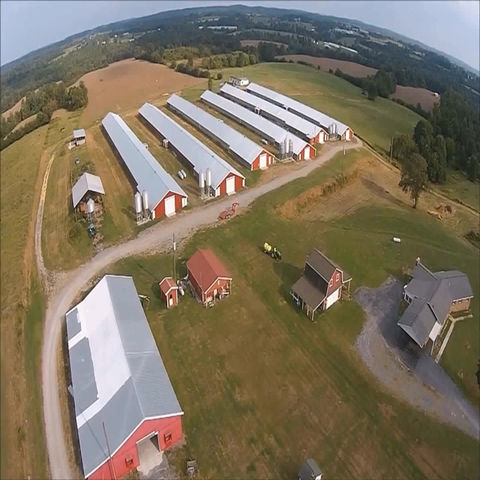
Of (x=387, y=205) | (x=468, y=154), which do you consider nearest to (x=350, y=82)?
(x=468, y=154)

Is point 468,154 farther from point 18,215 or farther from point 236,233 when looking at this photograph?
point 18,215

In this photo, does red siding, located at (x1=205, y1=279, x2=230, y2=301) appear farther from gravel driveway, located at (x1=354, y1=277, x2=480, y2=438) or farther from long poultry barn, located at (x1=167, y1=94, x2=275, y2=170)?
long poultry barn, located at (x1=167, y1=94, x2=275, y2=170)

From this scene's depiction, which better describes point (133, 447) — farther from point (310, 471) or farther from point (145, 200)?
point (145, 200)

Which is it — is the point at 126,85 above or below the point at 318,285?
above

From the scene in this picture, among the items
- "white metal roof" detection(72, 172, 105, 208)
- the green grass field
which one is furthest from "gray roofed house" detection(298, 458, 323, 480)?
the green grass field

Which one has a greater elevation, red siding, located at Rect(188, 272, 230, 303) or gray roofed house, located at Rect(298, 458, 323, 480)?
red siding, located at Rect(188, 272, 230, 303)

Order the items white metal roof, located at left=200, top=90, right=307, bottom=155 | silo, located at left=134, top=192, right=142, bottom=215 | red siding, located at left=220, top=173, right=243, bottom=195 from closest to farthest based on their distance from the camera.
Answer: silo, located at left=134, top=192, right=142, bottom=215
red siding, located at left=220, top=173, right=243, bottom=195
white metal roof, located at left=200, top=90, right=307, bottom=155

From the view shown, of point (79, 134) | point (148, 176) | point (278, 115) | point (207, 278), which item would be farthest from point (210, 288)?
point (278, 115)
